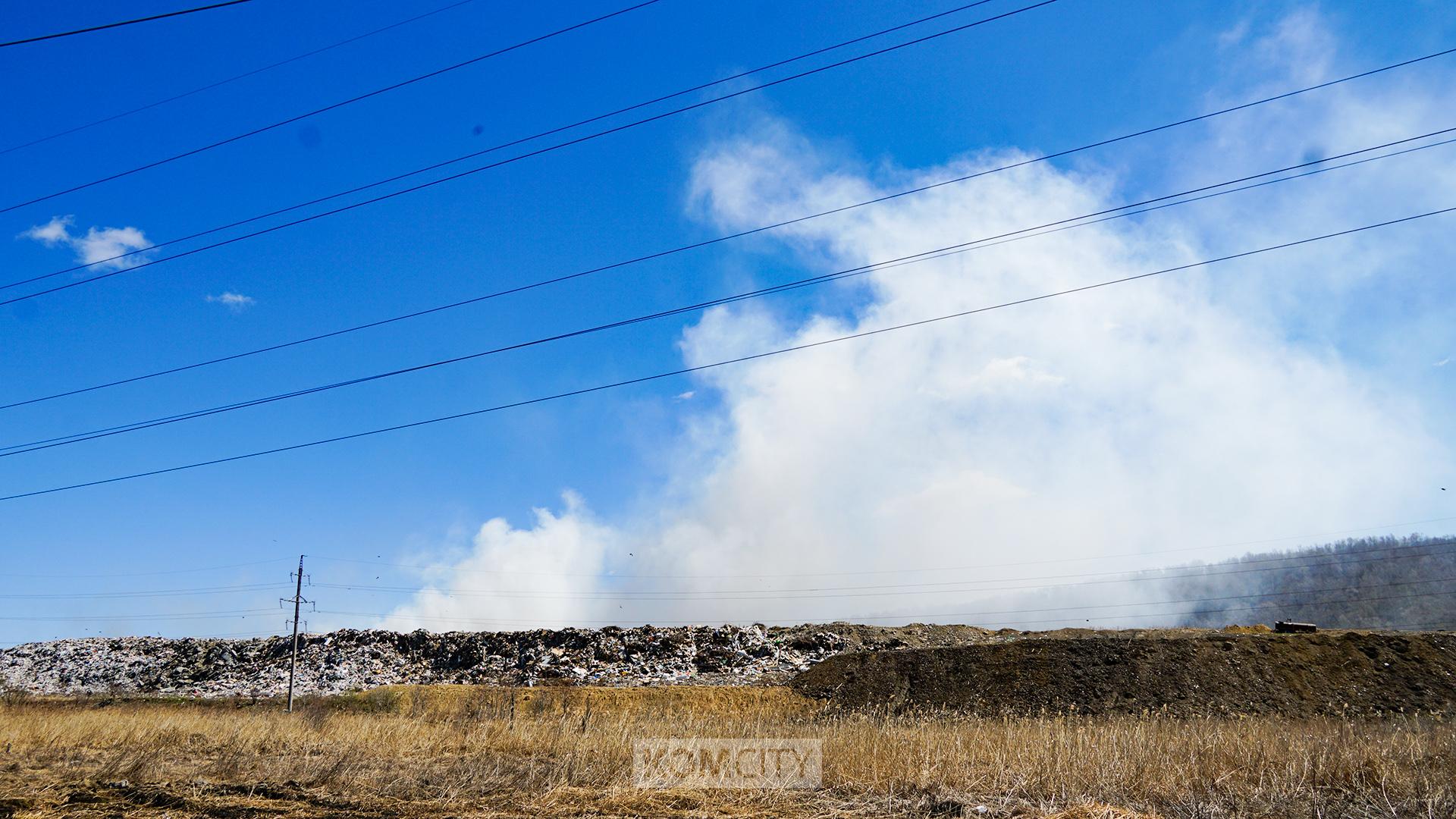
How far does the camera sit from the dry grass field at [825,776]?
9047 millimetres

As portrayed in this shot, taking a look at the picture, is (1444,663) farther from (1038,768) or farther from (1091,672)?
(1038,768)

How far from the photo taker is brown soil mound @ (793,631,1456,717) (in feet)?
93.5

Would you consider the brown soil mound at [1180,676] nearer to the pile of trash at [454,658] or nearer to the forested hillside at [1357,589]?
the pile of trash at [454,658]

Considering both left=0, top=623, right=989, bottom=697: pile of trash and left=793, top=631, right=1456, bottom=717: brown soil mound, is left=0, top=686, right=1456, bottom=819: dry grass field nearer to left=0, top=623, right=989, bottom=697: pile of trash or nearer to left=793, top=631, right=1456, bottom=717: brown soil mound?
left=793, top=631, right=1456, bottom=717: brown soil mound

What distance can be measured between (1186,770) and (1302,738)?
3360 mm

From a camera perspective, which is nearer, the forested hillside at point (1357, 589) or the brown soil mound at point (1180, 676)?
the brown soil mound at point (1180, 676)

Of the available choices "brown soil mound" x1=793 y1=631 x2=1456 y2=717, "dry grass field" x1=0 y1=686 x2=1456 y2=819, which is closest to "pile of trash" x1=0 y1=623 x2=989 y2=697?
"brown soil mound" x1=793 y1=631 x2=1456 y2=717

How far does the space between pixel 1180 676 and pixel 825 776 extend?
2512cm

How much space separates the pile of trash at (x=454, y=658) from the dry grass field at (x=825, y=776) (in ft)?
85.4

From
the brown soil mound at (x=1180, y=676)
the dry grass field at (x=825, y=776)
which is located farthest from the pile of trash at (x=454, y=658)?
the dry grass field at (x=825, y=776)

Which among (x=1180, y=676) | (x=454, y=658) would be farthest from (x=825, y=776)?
(x=454, y=658)

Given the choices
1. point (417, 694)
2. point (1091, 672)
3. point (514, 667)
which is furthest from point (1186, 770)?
point (514, 667)

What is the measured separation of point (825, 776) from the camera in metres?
11.0

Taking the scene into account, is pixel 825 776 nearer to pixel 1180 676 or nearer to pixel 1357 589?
pixel 1180 676
